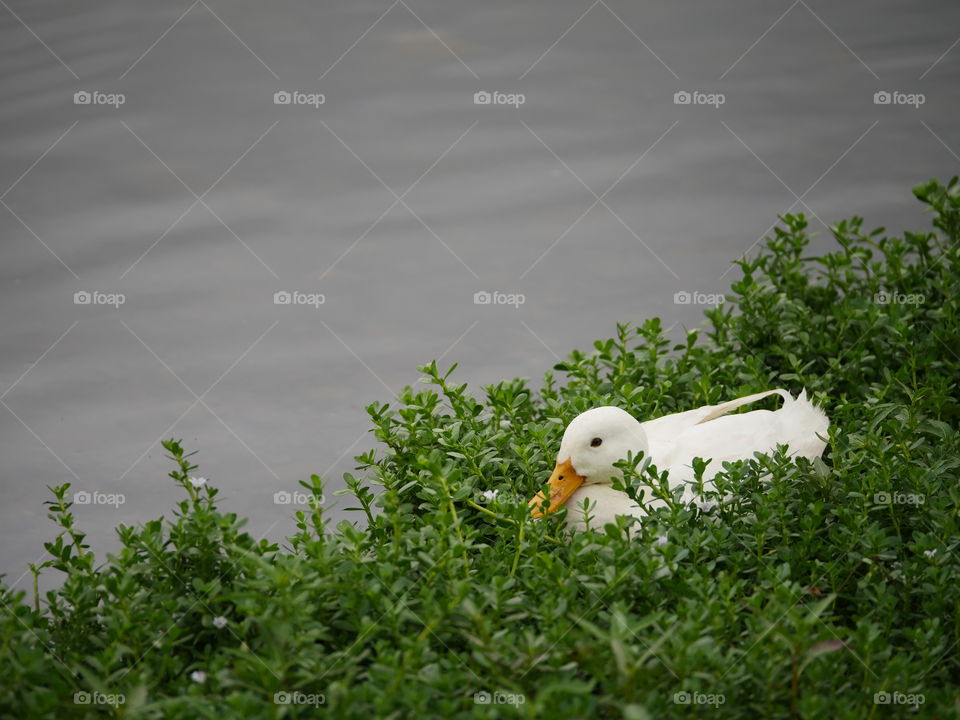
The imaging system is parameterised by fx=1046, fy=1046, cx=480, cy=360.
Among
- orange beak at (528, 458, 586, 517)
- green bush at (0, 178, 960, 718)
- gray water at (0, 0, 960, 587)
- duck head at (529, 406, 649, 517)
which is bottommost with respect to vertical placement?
green bush at (0, 178, 960, 718)

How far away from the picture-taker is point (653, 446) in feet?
12.3

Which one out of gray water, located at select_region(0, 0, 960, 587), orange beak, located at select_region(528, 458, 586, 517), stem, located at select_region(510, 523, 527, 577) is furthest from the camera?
gray water, located at select_region(0, 0, 960, 587)

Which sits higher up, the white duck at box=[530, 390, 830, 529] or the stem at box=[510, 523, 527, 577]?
the white duck at box=[530, 390, 830, 529]

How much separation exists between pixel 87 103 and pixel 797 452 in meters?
6.86

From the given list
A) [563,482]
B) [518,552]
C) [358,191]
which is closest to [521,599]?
[518,552]

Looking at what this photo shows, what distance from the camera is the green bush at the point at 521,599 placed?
7.77 feet

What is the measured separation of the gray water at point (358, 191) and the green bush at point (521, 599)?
1927 millimetres

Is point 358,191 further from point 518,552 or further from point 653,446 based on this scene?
point 518,552

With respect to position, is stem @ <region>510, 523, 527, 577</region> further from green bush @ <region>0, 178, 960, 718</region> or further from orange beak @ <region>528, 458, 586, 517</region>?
orange beak @ <region>528, 458, 586, 517</region>

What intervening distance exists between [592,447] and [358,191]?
4475mm

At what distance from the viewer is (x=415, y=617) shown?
8.50 feet

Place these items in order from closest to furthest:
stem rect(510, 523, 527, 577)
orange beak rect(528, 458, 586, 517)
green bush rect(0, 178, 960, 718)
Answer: green bush rect(0, 178, 960, 718) < stem rect(510, 523, 527, 577) < orange beak rect(528, 458, 586, 517)

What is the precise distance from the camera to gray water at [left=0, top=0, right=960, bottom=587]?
5.75 m

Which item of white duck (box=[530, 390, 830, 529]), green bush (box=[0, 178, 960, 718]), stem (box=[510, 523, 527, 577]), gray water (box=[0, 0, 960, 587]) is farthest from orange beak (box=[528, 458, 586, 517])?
gray water (box=[0, 0, 960, 587])
